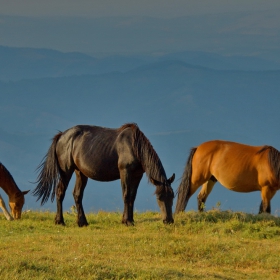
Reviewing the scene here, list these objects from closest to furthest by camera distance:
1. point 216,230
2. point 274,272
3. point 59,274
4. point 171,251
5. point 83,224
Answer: point 59,274 < point 274,272 < point 171,251 < point 216,230 < point 83,224

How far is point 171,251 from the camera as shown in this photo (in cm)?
1246

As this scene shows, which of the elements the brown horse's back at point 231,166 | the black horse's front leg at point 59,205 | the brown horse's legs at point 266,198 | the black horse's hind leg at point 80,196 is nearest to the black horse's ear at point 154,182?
the black horse's hind leg at point 80,196

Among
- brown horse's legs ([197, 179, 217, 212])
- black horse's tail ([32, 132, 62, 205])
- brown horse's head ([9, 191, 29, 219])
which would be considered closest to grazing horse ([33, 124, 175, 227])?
black horse's tail ([32, 132, 62, 205])

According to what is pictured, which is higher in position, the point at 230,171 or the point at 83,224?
the point at 230,171

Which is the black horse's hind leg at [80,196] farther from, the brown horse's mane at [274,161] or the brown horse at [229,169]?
the brown horse's mane at [274,161]

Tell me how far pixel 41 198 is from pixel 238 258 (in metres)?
5.67

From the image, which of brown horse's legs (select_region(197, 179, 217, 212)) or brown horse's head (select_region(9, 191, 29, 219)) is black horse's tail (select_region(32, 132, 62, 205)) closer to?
brown horse's head (select_region(9, 191, 29, 219))

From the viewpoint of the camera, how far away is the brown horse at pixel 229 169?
16641 millimetres

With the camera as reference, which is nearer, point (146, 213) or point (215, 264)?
point (215, 264)

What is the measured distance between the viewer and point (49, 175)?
53.3 feet

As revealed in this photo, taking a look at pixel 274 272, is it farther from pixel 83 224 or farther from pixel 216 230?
pixel 83 224

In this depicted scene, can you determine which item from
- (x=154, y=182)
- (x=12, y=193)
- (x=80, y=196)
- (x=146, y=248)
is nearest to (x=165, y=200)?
(x=154, y=182)

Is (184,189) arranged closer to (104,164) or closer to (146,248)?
(104,164)

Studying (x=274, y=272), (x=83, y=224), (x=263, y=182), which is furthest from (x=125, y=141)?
(x=274, y=272)
